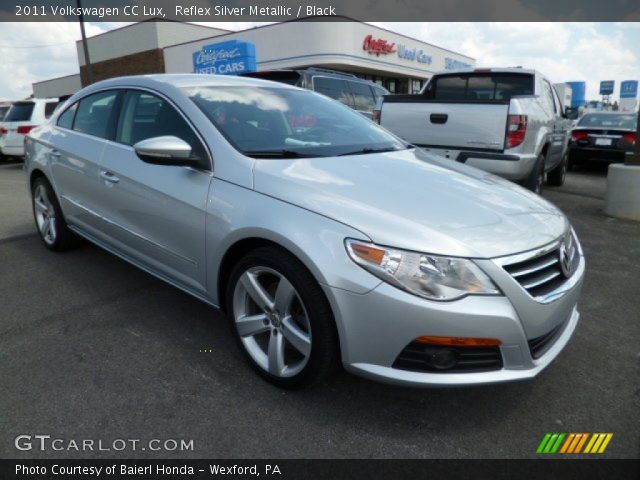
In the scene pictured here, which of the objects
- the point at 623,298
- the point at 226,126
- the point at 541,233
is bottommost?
the point at 623,298

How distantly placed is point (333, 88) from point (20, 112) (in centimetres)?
868

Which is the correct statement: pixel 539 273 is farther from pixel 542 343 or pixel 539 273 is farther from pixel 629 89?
pixel 629 89

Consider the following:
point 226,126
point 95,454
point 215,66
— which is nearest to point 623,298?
point 226,126

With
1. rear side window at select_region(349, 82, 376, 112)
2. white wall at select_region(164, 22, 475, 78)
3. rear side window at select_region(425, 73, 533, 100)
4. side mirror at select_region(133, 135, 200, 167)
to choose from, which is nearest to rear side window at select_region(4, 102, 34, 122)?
rear side window at select_region(349, 82, 376, 112)

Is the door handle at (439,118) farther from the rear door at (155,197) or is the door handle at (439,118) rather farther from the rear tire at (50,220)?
the rear tire at (50,220)

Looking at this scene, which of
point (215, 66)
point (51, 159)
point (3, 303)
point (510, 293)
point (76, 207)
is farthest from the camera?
point (215, 66)

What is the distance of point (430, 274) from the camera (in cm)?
199

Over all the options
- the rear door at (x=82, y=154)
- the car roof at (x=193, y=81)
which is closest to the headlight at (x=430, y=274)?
the car roof at (x=193, y=81)

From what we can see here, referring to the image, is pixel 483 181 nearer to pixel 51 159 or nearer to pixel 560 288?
pixel 560 288

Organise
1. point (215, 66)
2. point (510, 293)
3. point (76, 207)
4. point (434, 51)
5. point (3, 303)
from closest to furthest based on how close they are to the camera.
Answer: point (510, 293)
point (3, 303)
point (76, 207)
point (215, 66)
point (434, 51)

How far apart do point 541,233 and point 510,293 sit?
48 centimetres

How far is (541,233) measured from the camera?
2330mm

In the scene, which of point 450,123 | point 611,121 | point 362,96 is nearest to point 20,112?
point 362,96

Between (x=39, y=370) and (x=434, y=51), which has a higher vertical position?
(x=434, y=51)
